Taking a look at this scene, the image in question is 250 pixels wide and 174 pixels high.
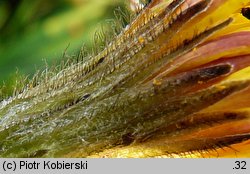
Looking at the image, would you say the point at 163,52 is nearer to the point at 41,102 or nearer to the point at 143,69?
the point at 143,69

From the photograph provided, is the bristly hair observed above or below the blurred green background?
below

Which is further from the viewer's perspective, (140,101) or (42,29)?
(42,29)

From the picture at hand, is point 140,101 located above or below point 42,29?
below

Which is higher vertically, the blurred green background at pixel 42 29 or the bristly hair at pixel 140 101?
the blurred green background at pixel 42 29

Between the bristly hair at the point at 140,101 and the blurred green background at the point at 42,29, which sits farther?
the blurred green background at the point at 42,29

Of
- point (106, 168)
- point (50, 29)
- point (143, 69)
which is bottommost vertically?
point (106, 168)

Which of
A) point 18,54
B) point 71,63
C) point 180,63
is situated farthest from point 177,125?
point 18,54

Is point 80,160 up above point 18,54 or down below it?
below

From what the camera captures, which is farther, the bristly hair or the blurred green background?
the blurred green background
